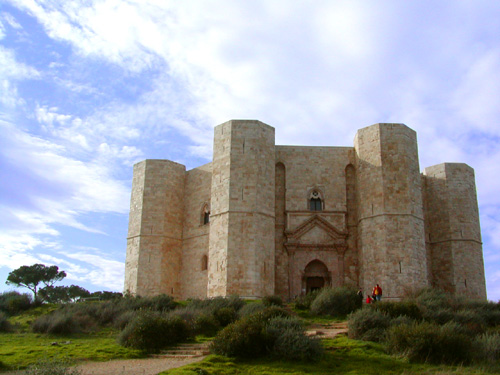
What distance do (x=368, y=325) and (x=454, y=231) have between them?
13675 millimetres

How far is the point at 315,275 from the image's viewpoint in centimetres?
2306

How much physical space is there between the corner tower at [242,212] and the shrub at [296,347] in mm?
10059

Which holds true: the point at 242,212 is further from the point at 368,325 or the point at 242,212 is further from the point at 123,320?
the point at 368,325

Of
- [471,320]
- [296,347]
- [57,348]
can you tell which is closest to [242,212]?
[471,320]

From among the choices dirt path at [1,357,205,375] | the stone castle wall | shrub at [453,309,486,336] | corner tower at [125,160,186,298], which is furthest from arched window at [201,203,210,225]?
dirt path at [1,357,205,375]

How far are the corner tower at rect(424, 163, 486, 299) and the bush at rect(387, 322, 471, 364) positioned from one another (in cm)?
1383

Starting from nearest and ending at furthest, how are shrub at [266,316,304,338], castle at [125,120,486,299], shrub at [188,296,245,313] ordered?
1. shrub at [266,316,304,338]
2. shrub at [188,296,245,313]
3. castle at [125,120,486,299]

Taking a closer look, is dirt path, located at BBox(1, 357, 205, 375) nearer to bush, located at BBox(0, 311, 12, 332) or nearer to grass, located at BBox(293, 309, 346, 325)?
grass, located at BBox(293, 309, 346, 325)

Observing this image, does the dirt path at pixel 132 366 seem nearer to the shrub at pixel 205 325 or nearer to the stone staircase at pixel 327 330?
the shrub at pixel 205 325

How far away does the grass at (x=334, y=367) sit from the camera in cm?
954

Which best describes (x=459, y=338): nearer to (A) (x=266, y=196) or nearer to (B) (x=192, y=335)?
(B) (x=192, y=335)

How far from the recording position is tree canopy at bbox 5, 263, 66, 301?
133ft

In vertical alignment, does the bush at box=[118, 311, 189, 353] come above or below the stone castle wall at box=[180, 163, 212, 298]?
below

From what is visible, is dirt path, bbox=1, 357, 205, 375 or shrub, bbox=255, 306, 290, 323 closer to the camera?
dirt path, bbox=1, 357, 205, 375
